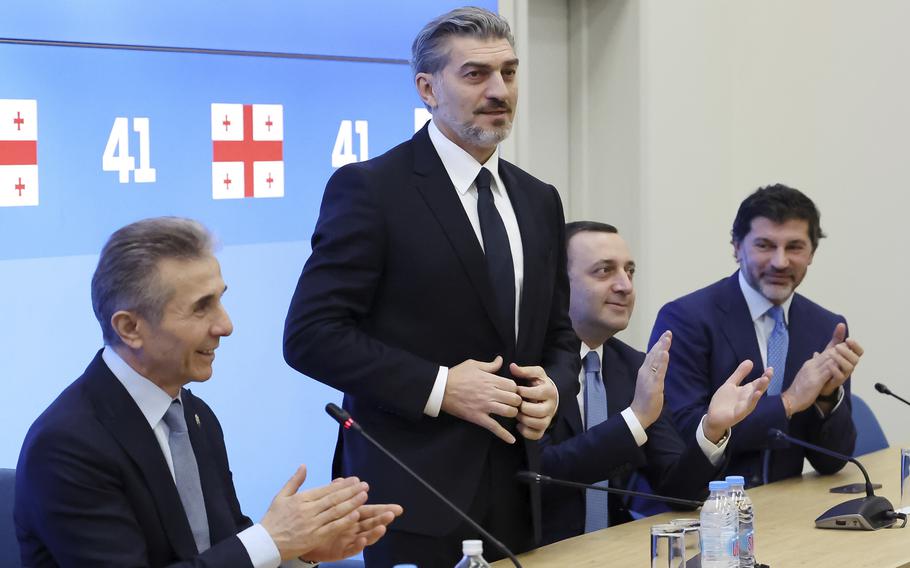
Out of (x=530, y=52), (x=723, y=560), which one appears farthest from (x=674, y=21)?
(x=723, y=560)

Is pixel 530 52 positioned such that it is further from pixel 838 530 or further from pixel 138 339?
pixel 138 339

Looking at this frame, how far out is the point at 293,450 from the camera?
4219mm

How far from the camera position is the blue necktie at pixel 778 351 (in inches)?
142

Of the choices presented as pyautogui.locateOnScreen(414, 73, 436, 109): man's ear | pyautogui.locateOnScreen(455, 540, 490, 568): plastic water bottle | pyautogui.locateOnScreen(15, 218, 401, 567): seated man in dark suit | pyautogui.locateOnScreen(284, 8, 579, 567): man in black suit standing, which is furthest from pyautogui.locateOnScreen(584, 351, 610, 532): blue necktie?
pyautogui.locateOnScreen(455, 540, 490, 568): plastic water bottle

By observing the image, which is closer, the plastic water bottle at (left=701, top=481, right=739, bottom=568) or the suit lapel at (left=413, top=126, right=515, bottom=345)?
the plastic water bottle at (left=701, top=481, right=739, bottom=568)

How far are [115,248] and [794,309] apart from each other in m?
2.28

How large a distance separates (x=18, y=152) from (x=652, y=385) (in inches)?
75.3

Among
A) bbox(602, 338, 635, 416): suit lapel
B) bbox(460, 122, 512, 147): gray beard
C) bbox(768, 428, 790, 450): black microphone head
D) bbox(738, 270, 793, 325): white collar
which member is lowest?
bbox(768, 428, 790, 450): black microphone head

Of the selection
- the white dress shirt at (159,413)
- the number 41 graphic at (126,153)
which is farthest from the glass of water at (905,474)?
the number 41 graphic at (126,153)

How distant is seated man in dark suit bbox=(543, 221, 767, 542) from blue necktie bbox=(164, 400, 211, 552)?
81 cm

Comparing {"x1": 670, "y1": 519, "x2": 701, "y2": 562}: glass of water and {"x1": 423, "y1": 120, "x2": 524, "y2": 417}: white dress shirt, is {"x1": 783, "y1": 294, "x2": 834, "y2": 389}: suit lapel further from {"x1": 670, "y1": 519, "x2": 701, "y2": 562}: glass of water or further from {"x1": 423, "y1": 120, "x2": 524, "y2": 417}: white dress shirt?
{"x1": 423, "y1": 120, "x2": 524, "y2": 417}: white dress shirt

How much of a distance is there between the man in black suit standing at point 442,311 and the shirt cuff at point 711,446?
24.4 inches

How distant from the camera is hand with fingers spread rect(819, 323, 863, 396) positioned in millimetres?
3422

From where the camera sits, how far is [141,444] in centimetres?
209
